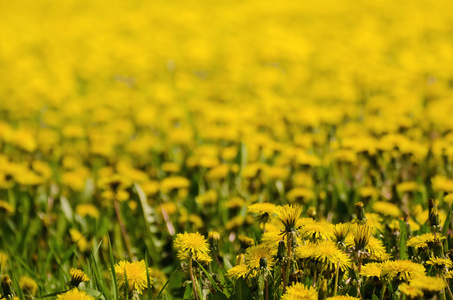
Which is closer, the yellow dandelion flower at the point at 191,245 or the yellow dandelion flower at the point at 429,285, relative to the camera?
the yellow dandelion flower at the point at 429,285

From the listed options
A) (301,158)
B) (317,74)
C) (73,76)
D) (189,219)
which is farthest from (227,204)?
(73,76)

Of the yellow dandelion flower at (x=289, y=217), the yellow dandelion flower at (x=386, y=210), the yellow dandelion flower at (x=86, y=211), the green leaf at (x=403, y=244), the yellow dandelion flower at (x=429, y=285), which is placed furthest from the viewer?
the yellow dandelion flower at (x=86, y=211)

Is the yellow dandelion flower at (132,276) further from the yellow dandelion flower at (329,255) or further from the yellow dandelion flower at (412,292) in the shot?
the yellow dandelion flower at (412,292)

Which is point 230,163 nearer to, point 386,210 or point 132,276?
point 386,210

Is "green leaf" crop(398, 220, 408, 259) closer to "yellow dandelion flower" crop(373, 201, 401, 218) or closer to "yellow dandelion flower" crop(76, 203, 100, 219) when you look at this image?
"yellow dandelion flower" crop(373, 201, 401, 218)

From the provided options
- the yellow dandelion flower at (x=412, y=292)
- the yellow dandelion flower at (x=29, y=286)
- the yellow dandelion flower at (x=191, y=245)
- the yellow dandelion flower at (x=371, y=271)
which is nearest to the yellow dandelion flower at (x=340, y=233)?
the yellow dandelion flower at (x=371, y=271)

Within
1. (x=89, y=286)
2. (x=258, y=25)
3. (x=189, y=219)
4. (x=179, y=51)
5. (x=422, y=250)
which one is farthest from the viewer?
(x=258, y=25)

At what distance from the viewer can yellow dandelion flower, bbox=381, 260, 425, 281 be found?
1487 mm

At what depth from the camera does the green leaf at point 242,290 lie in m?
1.68

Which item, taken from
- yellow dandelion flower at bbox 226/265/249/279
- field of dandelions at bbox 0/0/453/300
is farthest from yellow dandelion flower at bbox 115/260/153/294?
yellow dandelion flower at bbox 226/265/249/279

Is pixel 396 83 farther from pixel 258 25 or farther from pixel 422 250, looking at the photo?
pixel 258 25

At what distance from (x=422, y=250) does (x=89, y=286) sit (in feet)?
3.75

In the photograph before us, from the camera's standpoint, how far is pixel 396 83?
4.74 metres

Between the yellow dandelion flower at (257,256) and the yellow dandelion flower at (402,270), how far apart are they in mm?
325
